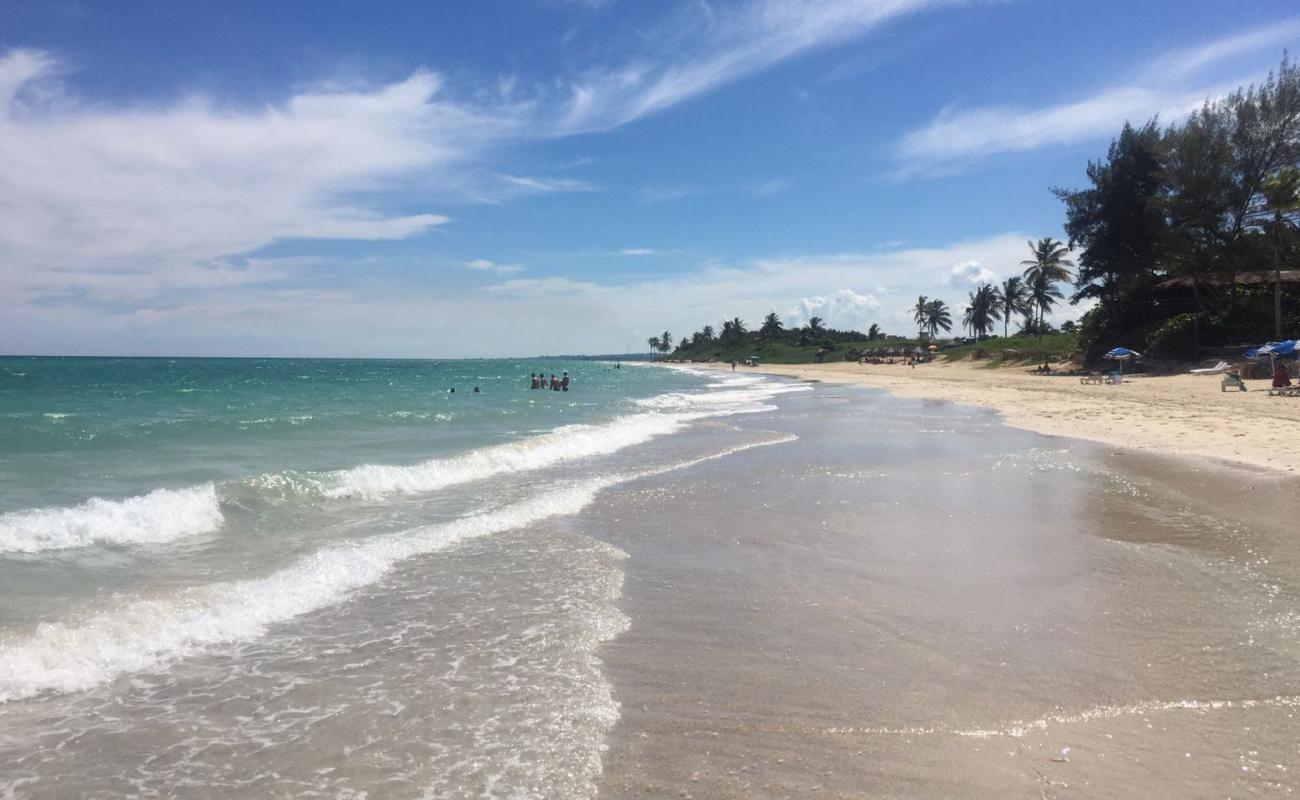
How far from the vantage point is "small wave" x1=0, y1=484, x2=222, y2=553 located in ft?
29.6

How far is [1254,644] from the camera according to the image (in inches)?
206

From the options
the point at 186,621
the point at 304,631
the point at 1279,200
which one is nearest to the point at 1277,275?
the point at 1279,200

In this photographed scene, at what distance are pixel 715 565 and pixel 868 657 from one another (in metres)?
2.66

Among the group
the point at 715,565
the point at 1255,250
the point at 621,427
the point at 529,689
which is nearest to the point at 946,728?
the point at 529,689

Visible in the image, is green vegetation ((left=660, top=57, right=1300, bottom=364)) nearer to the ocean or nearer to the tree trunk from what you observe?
the tree trunk

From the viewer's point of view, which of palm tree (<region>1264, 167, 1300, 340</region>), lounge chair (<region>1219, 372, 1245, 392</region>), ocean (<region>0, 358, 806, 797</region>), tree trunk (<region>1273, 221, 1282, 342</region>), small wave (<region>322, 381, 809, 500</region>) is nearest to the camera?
ocean (<region>0, 358, 806, 797</region>)

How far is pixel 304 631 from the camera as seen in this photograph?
6.07m

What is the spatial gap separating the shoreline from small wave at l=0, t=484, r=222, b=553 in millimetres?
17022

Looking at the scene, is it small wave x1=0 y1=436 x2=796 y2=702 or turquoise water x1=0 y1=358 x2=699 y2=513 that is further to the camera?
turquoise water x1=0 y1=358 x2=699 y2=513

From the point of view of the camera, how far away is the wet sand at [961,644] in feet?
12.6

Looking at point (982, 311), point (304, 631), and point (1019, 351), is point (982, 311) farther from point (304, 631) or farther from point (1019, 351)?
point (304, 631)

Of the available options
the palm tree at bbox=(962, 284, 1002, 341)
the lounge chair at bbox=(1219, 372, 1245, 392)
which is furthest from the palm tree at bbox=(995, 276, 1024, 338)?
the lounge chair at bbox=(1219, 372, 1245, 392)

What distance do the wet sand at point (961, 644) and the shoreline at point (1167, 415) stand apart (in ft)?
13.2

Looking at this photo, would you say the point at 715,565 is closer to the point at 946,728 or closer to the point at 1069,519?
the point at 946,728
